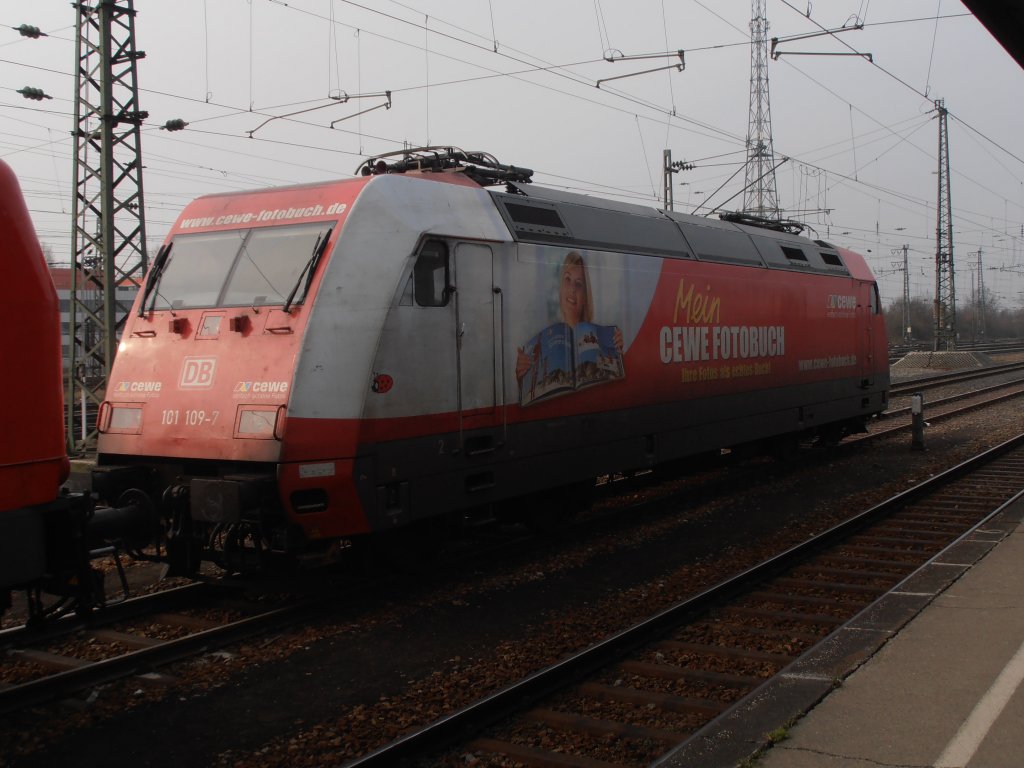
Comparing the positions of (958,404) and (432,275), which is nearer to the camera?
(432,275)

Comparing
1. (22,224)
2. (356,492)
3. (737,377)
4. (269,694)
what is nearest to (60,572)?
(269,694)

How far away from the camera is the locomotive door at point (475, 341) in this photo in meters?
7.90

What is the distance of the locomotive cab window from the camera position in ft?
24.0

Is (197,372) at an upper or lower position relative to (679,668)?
upper

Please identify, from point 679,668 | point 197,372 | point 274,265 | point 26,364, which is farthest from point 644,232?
point 26,364

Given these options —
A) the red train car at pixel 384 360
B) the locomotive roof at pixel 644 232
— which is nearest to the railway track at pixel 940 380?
the locomotive roof at pixel 644 232

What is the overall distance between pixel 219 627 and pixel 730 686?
139 inches

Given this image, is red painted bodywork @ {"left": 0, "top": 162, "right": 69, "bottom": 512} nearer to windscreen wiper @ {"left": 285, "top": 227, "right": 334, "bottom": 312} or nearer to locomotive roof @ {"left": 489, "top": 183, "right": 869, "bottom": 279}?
windscreen wiper @ {"left": 285, "top": 227, "right": 334, "bottom": 312}

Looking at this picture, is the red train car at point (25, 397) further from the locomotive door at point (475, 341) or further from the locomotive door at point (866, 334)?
the locomotive door at point (866, 334)

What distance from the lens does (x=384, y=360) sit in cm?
711

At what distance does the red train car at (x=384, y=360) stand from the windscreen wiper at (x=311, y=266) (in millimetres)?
23

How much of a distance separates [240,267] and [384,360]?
64.1 inches

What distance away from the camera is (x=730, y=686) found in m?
Result: 5.74

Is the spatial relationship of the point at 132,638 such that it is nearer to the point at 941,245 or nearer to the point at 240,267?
the point at 240,267
